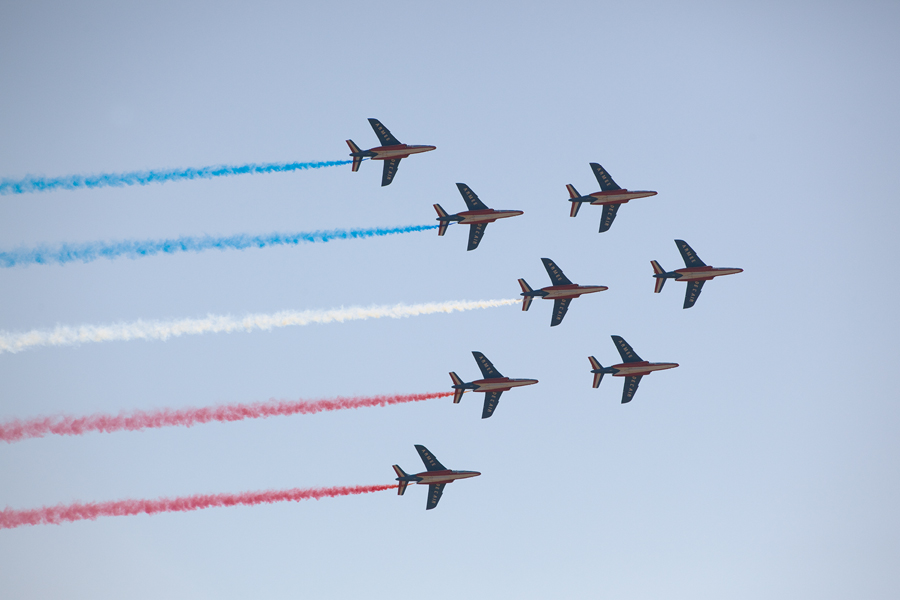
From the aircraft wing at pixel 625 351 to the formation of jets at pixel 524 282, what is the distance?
0.09m

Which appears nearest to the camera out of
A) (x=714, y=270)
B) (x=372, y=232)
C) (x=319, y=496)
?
(x=319, y=496)

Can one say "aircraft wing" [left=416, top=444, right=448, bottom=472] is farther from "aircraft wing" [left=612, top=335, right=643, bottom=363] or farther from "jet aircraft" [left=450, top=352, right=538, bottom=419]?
"aircraft wing" [left=612, top=335, right=643, bottom=363]

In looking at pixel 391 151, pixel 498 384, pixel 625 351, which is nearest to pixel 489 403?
pixel 498 384

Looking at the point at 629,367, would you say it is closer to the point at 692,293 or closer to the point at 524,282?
the point at 692,293

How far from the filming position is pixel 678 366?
308 ft

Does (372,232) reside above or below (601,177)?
below

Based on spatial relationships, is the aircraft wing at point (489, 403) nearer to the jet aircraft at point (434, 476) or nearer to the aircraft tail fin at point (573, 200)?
the jet aircraft at point (434, 476)

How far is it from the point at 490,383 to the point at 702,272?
815 inches

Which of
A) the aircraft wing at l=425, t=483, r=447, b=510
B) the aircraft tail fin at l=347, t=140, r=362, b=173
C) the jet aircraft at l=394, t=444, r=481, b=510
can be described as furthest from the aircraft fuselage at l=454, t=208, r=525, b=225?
the aircraft wing at l=425, t=483, r=447, b=510

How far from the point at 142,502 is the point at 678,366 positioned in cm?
4657

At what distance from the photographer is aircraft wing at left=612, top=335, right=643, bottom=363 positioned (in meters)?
94.6

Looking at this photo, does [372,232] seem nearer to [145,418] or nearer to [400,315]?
[400,315]

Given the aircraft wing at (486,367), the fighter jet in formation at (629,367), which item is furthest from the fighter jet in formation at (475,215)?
the fighter jet in formation at (629,367)

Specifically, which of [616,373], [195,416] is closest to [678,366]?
[616,373]
